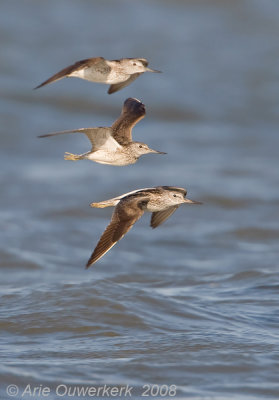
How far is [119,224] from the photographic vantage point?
515 centimetres

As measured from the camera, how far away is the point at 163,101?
15.8 meters

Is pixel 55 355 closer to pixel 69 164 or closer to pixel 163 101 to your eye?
pixel 69 164

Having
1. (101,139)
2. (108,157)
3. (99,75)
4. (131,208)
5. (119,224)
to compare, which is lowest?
(119,224)

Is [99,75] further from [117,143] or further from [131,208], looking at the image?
[131,208]

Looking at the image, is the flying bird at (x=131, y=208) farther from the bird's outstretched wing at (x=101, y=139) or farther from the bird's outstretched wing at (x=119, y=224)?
the bird's outstretched wing at (x=101, y=139)

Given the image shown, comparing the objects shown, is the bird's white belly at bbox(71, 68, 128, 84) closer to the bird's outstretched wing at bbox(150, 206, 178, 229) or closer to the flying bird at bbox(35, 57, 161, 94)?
the flying bird at bbox(35, 57, 161, 94)

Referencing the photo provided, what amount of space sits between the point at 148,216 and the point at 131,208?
6.60 meters

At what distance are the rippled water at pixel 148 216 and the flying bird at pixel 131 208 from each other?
54.2 inches

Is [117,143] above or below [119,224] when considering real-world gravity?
above

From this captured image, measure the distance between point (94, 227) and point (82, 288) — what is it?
115 inches

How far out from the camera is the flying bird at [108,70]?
18.0ft

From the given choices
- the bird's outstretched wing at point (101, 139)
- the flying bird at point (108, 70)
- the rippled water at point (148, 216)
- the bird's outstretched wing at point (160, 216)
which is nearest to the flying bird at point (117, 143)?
the bird's outstretched wing at point (101, 139)

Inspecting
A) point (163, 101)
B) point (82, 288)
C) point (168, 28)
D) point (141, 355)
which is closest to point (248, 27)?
point (168, 28)

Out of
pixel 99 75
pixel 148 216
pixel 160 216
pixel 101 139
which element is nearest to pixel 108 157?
pixel 101 139
